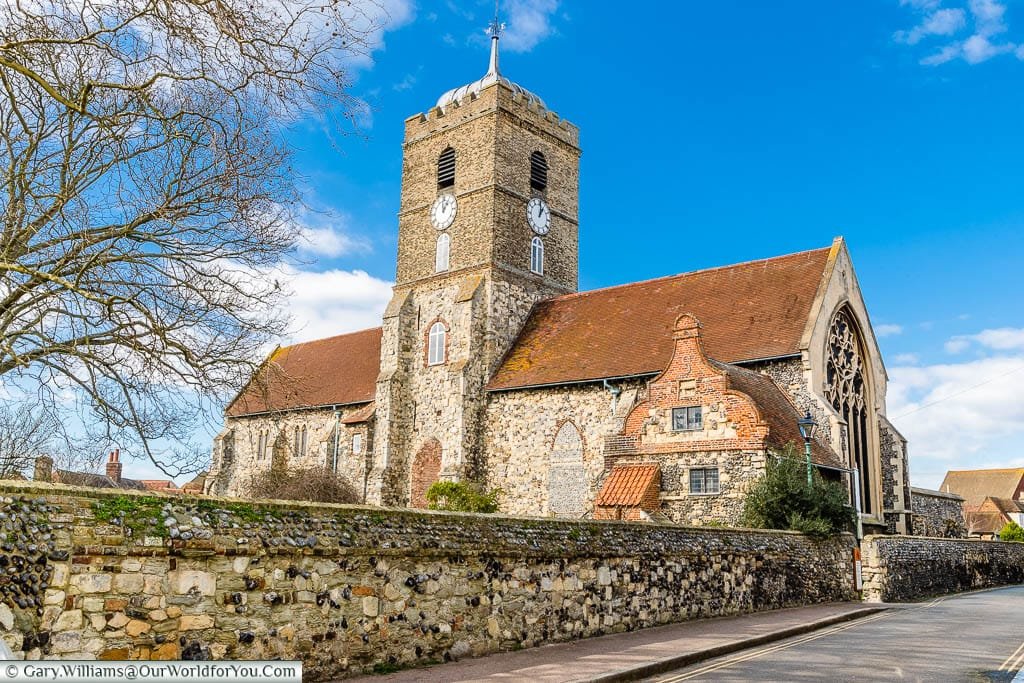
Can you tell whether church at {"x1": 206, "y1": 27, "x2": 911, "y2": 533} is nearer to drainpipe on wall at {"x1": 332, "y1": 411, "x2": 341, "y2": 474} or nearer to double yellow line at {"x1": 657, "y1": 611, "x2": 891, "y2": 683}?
drainpipe on wall at {"x1": 332, "y1": 411, "x2": 341, "y2": 474}

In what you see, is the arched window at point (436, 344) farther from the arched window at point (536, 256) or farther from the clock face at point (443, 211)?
the arched window at point (536, 256)

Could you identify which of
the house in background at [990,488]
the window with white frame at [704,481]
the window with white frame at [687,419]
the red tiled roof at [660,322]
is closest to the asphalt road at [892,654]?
the window with white frame at [704,481]

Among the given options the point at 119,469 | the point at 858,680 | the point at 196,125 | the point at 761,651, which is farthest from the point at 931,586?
the point at 119,469

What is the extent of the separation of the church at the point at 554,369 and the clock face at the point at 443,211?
10 cm

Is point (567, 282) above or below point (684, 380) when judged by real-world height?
above

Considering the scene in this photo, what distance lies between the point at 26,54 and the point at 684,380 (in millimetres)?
18779

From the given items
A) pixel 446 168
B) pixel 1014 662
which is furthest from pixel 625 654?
pixel 446 168

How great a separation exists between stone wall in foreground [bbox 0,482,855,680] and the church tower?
65.0ft

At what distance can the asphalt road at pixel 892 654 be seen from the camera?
32.3ft

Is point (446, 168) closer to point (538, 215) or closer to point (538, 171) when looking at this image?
point (538, 171)

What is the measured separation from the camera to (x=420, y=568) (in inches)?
399

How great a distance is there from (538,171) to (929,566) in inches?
915

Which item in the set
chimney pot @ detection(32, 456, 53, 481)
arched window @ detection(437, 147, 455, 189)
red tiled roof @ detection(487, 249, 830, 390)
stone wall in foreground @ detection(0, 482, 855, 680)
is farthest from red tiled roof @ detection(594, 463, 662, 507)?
arched window @ detection(437, 147, 455, 189)

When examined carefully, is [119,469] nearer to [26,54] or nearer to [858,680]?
[26,54]
